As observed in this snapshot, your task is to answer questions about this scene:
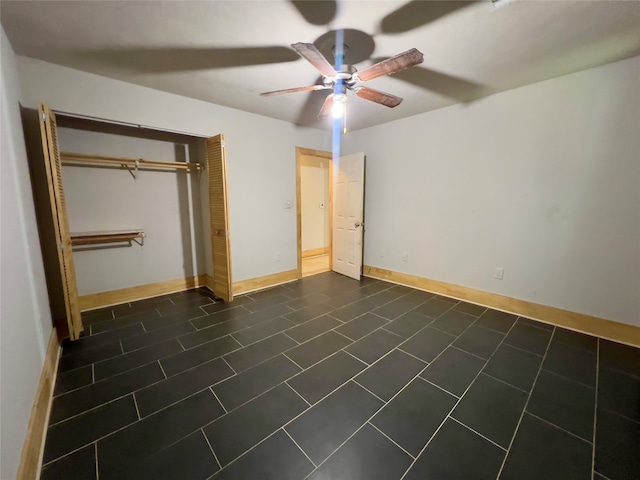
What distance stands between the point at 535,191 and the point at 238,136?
11.6 ft

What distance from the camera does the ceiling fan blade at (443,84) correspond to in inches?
91.6

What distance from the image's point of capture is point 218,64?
7.18ft

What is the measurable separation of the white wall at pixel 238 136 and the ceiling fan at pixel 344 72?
58.5 inches

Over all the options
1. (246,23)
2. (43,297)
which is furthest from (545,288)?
(43,297)

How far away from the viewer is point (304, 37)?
1807 millimetres

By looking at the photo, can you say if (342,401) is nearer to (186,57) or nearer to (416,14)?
(416,14)

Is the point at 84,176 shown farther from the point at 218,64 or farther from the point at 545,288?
the point at 545,288

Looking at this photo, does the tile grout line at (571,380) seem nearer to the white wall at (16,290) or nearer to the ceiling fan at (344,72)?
the ceiling fan at (344,72)

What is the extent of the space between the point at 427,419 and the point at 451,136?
3101 millimetres

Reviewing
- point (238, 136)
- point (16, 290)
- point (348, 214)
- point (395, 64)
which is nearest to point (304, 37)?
point (395, 64)

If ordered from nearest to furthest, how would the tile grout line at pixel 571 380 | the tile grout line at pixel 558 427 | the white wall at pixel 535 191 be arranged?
the tile grout line at pixel 558 427
the tile grout line at pixel 571 380
the white wall at pixel 535 191

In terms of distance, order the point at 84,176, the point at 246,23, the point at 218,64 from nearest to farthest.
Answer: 1. the point at 246,23
2. the point at 218,64
3. the point at 84,176

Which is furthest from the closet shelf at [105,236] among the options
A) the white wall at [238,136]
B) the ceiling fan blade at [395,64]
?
the ceiling fan blade at [395,64]

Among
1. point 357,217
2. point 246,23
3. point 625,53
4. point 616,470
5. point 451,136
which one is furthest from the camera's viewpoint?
point 357,217
